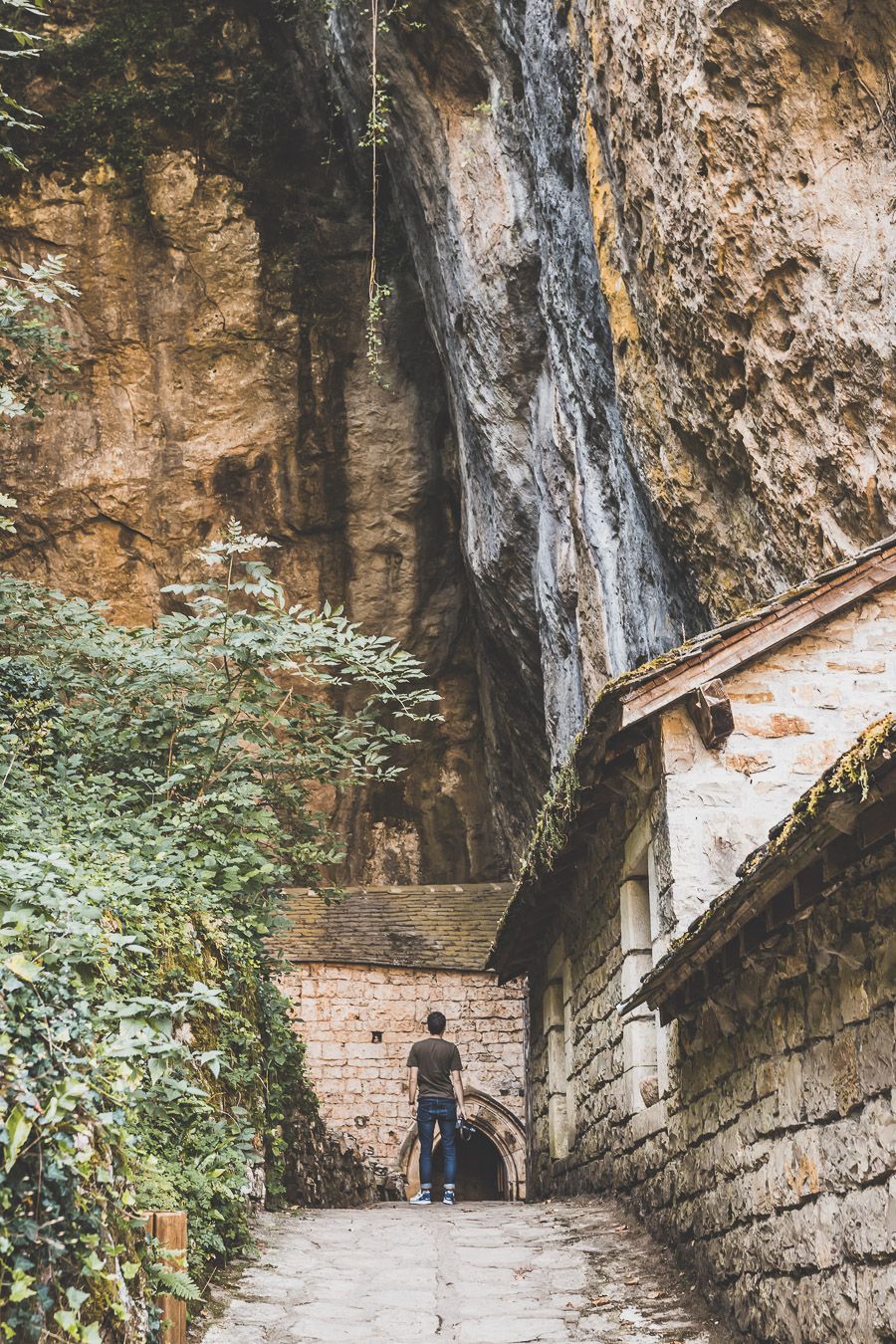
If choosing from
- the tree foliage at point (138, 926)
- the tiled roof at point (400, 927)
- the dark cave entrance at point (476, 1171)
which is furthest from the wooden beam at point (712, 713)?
the dark cave entrance at point (476, 1171)

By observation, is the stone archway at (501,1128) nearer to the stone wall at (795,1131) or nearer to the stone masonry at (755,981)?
the stone masonry at (755,981)

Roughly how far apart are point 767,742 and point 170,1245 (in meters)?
3.68

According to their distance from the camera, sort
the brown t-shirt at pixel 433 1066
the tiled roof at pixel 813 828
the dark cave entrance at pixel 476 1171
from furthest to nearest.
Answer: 1. the dark cave entrance at pixel 476 1171
2. the brown t-shirt at pixel 433 1066
3. the tiled roof at pixel 813 828

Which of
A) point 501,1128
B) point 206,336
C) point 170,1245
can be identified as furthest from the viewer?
point 206,336

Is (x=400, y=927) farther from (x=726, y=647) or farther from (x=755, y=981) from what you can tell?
(x=755, y=981)

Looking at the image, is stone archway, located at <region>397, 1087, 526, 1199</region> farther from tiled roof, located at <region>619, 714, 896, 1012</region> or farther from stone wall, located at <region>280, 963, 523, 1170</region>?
tiled roof, located at <region>619, 714, 896, 1012</region>

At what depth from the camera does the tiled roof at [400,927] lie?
16.6 meters

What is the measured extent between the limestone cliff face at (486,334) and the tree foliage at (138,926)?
9.50 feet

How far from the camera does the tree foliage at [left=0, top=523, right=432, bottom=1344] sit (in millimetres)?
2709

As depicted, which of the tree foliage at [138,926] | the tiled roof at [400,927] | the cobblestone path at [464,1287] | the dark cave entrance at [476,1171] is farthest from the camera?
the dark cave entrance at [476,1171]

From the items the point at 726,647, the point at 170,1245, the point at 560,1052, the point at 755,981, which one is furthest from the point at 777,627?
the point at 560,1052

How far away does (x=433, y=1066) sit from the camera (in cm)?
972

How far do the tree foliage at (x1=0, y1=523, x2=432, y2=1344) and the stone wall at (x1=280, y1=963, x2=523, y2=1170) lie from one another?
252 inches

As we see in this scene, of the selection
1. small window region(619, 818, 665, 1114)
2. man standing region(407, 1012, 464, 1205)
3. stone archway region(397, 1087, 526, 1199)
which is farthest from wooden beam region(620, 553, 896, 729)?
stone archway region(397, 1087, 526, 1199)
